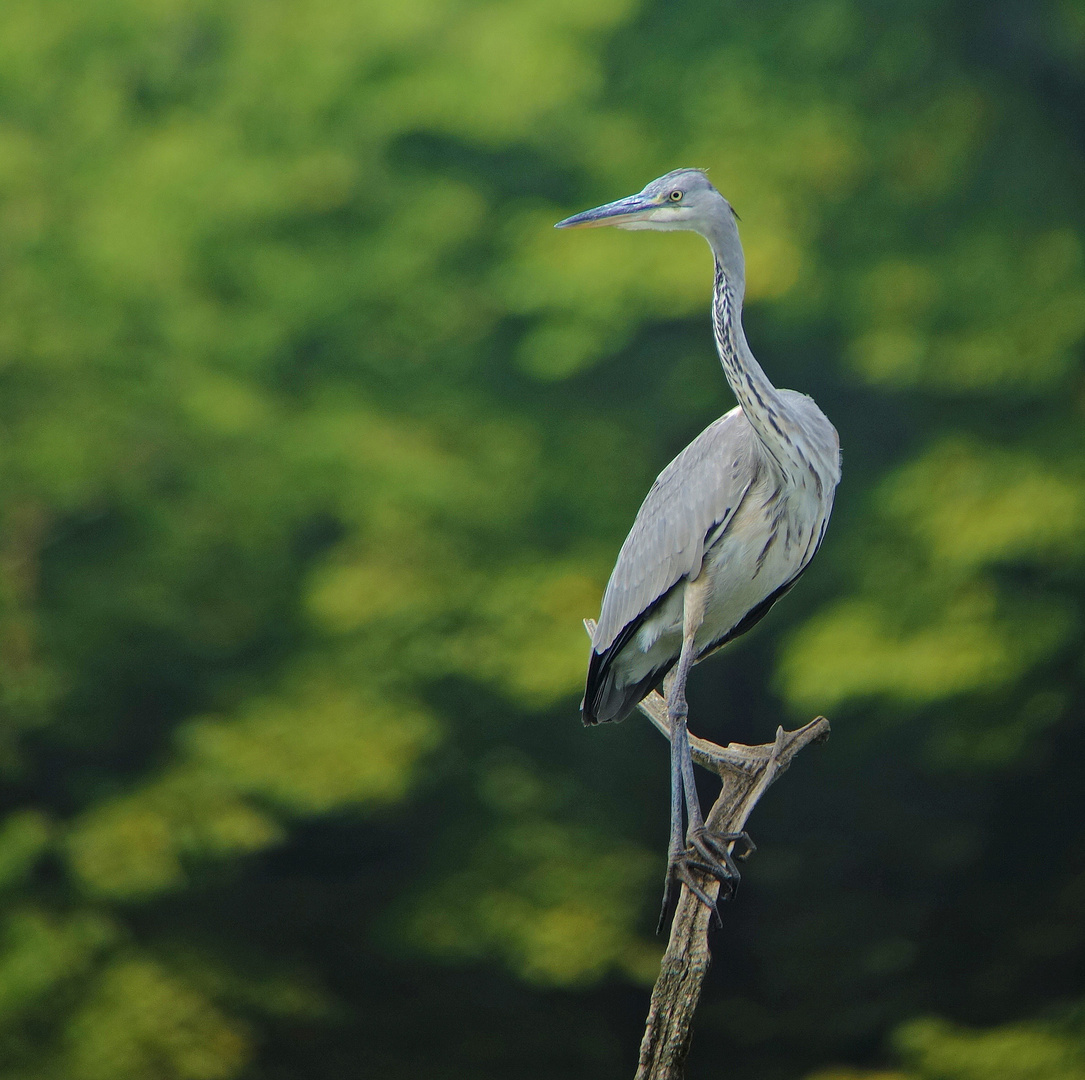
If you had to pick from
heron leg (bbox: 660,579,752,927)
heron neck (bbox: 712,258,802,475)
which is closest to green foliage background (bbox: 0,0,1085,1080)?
heron leg (bbox: 660,579,752,927)

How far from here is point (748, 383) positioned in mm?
1965

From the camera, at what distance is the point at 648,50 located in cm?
436

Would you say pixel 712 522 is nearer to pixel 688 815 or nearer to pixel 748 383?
pixel 748 383

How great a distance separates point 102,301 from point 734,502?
114 inches

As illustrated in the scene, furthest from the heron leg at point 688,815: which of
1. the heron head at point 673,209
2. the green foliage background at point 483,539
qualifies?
the green foliage background at point 483,539

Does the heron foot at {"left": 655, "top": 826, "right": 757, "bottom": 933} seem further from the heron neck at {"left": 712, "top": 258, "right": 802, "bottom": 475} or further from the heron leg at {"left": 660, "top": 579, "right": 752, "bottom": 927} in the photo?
the heron neck at {"left": 712, "top": 258, "right": 802, "bottom": 475}

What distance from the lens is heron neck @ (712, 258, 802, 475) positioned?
196cm

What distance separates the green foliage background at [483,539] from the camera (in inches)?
163

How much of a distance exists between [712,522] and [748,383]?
0.84 feet

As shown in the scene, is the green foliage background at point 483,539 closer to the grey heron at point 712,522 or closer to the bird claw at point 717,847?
the grey heron at point 712,522

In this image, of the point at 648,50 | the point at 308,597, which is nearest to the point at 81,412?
the point at 308,597

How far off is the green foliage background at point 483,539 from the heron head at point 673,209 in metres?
2.05

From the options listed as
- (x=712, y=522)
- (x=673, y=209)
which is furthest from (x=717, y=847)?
(x=673, y=209)

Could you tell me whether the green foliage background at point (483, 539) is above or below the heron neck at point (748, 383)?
above
